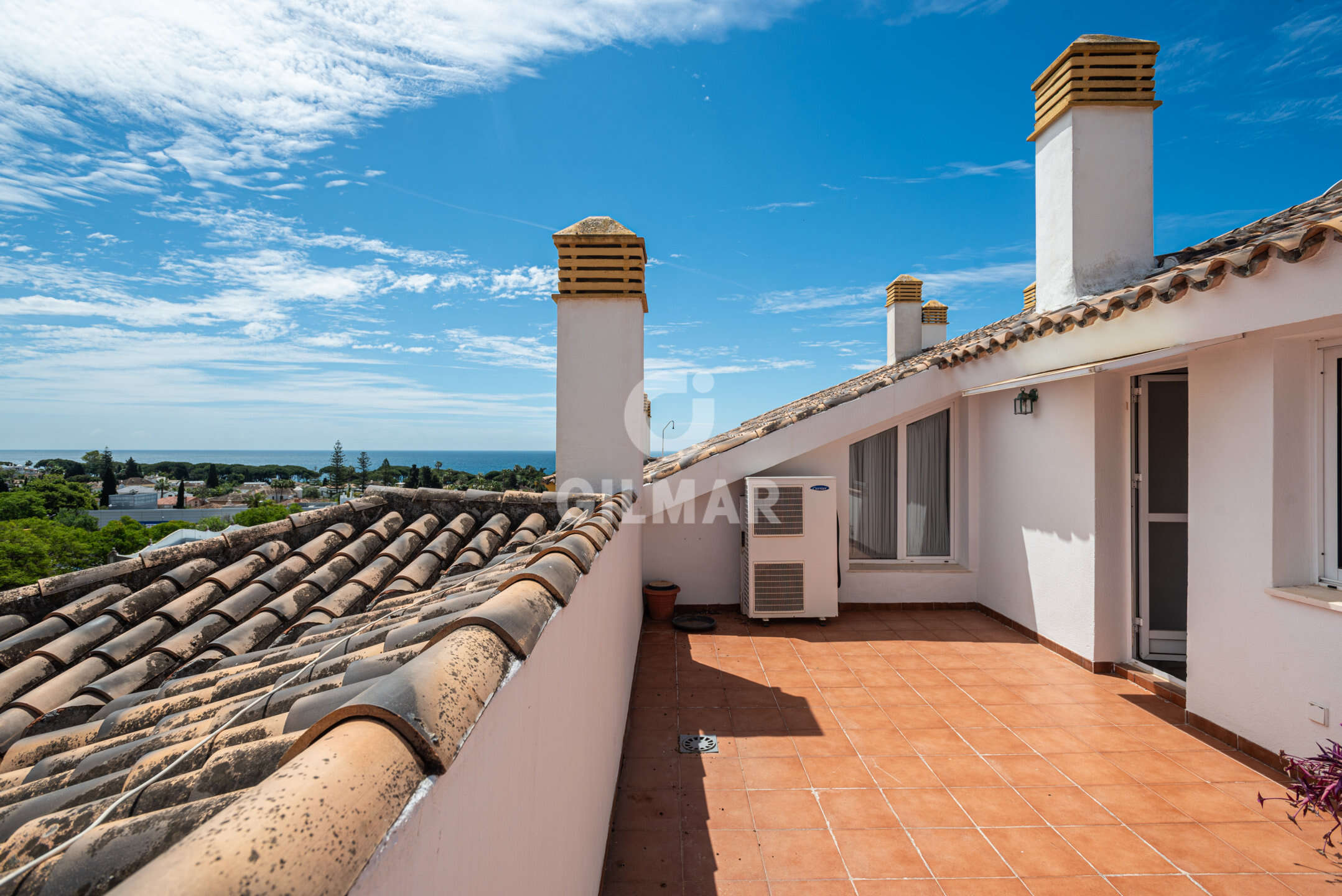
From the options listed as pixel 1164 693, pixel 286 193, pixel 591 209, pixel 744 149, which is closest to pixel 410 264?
pixel 286 193

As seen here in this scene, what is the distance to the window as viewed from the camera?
816cm

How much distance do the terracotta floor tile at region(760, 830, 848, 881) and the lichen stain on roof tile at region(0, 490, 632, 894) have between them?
199 cm

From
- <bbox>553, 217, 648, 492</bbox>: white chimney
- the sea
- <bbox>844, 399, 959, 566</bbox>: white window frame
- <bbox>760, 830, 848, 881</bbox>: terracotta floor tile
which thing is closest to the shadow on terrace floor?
<bbox>760, 830, 848, 881</bbox>: terracotta floor tile

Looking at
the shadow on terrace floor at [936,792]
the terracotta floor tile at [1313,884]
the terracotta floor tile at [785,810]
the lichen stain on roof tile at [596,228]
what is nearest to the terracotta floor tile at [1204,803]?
the shadow on terrace floor at [936,792]

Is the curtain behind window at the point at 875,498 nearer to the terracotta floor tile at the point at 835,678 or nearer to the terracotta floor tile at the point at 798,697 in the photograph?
the terracotta floor tile at the point at 835,678

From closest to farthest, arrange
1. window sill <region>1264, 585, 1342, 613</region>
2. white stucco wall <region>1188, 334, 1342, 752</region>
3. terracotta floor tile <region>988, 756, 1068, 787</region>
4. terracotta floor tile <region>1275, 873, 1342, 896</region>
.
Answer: terracotta floor tile <region>1275, 873, 1342, 896</region> → window sill <region>1264, 585, 1342, 613</region> → white stucco wall <region>1188, 334, 1342, 752</region> → terracotta floor tile <region>988, 756, 1068, 787</region>

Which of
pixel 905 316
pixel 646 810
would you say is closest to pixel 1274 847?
pixel 646 810

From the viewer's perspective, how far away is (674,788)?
3855 mm

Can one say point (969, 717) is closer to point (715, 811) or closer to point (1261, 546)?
point (1261, 546)

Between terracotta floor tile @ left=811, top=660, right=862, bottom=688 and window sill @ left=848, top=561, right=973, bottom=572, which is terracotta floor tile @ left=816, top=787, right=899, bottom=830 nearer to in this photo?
terracotta floor tile @ left=811, top=660, right=862, bottom=688

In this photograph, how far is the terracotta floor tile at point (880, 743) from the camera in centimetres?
428

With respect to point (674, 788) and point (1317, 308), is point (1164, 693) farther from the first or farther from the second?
point (674, 788)

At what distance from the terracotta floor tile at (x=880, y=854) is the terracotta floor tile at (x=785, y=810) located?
7.4 inches

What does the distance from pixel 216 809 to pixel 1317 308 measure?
17.6 feet
